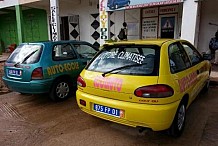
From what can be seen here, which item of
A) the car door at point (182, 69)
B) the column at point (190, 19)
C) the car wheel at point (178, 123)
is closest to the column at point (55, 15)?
the column at point (190, 19)

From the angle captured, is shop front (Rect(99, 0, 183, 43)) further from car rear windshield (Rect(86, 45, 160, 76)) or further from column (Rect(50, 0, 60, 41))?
car rear windshield (Rect(86, 45, 160, 76))

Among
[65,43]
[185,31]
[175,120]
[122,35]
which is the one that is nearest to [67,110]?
[65,43]

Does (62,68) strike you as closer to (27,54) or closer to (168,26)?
(27,54)

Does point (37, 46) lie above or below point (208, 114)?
above

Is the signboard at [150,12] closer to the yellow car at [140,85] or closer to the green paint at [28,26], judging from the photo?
the yellow car at [140,85]

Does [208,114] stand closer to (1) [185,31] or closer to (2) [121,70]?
(2) [121,70]

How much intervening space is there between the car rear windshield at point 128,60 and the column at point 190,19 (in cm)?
387

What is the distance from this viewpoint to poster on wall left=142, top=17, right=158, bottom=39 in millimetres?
9580

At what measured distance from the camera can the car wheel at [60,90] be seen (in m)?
4.54

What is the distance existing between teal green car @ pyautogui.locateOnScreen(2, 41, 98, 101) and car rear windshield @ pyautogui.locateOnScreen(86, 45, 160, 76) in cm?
146

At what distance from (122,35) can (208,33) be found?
12.7 ft

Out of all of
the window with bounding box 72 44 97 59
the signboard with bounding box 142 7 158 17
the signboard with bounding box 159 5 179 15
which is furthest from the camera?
the signboard with bounding box 142 7 158 17

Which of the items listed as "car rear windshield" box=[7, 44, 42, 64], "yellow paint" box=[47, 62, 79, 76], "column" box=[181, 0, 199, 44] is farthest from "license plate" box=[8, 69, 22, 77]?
"column" box=[181, 0, 199, 44]

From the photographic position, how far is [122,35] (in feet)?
33.4
